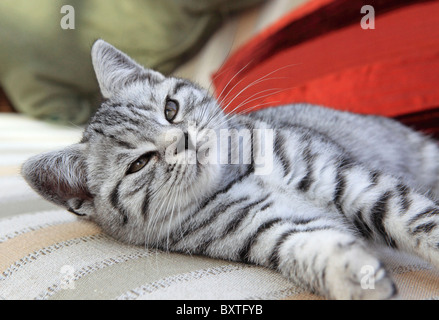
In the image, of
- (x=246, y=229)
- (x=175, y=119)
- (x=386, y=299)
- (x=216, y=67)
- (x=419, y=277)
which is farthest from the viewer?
(x=216, y=67)

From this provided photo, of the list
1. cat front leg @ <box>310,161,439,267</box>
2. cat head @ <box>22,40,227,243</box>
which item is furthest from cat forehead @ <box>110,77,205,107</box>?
cat front leg @ <box>310,161,439,267</box>

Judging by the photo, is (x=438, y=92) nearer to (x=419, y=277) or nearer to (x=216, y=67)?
(x=419, y=277)

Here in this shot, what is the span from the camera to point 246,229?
953 mm

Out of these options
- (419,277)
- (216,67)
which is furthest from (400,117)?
(216,67)

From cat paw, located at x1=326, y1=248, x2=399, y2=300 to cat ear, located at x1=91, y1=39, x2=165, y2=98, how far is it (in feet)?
2.55

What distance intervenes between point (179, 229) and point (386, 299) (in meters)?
0.48

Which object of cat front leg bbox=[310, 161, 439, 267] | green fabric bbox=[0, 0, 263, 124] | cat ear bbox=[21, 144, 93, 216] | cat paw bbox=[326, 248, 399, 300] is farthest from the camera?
green fabric bbox=[0, 0, 263, 124]

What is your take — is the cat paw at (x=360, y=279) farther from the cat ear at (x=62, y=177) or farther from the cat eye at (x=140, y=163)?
the cat ear at (x=62, y=177)

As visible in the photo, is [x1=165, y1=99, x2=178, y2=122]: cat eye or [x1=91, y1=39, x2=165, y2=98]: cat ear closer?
[x1=165, y1=99, x2=178, y2=122]: cat eye

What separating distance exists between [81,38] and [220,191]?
5.58 feet

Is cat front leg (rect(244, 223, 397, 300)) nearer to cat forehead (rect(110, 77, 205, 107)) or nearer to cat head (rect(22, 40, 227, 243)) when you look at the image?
cat head (rect(22, 40, 227, 243))

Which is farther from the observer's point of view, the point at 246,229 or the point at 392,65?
the point at 392,65

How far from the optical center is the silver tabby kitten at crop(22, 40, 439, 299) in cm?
91

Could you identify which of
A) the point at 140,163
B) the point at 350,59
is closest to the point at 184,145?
the point at 140,163
